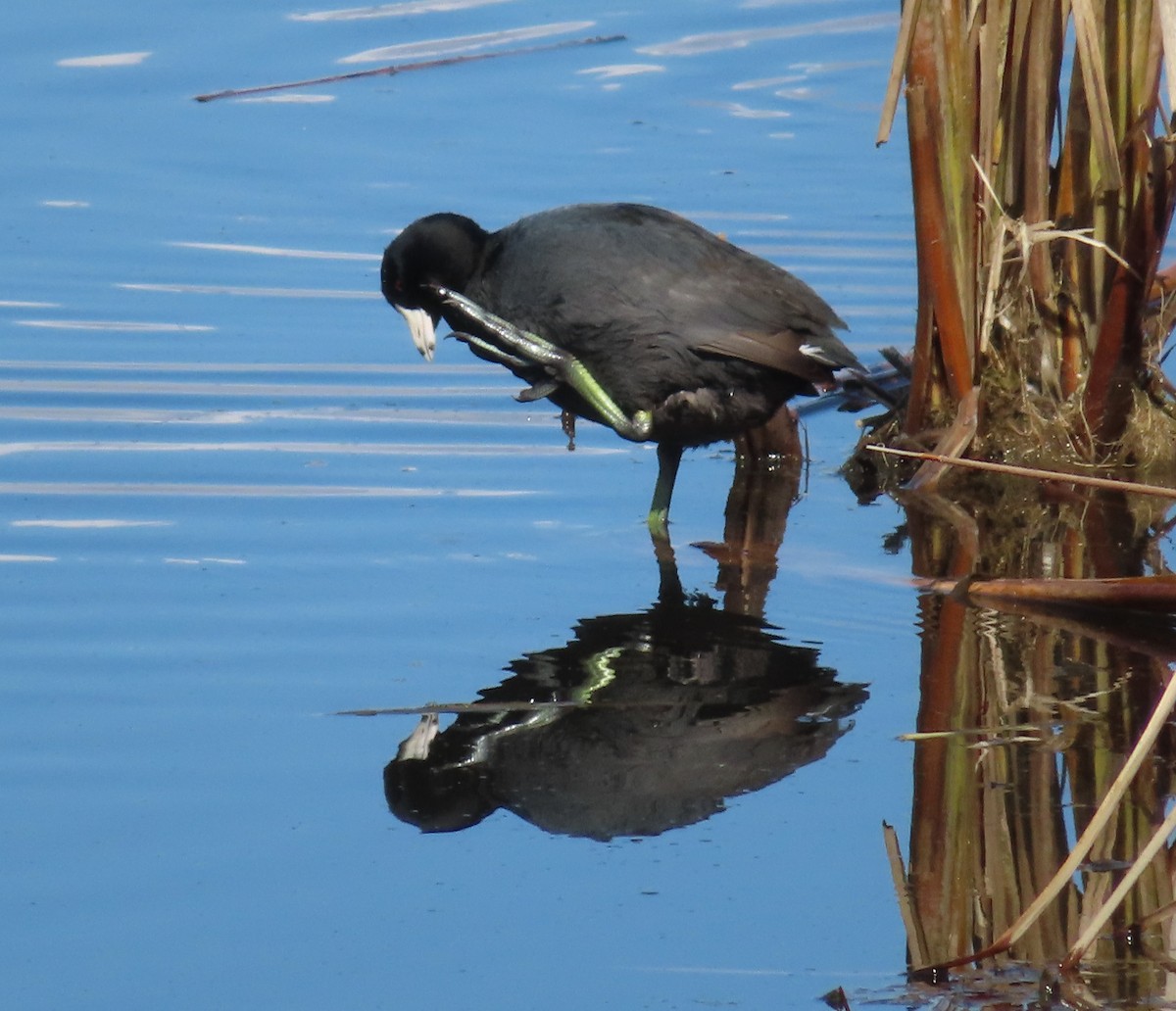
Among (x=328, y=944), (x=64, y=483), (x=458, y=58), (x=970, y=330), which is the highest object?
(x=458, y=58)

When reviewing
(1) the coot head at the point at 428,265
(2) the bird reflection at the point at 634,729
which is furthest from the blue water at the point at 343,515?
(1) the coot head at the point at 428,265

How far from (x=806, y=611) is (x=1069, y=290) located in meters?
1.30

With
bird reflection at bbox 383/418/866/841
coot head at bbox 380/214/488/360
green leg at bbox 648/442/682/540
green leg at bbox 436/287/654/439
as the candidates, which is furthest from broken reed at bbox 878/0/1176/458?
bird reflection at bbox 383/418/866/841

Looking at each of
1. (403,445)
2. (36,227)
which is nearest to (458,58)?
(36,227)

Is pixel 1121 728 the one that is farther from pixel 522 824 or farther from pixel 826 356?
pixel 826 356

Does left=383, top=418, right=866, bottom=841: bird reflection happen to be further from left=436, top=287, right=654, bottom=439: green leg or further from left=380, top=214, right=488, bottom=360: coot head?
left=380, top=214, right=488, bottom=360: coot head

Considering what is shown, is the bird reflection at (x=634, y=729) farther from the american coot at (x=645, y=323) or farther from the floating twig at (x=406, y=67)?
the floating twig at (x=406, y=67)

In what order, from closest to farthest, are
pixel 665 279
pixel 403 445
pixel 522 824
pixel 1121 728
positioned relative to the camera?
pixel 522 824 < pixel 1121 728 < pixel 665 279 < pixel 403 445

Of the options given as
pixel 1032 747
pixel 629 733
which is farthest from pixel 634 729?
pixel 1032 747

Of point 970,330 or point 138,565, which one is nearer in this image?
point 138,565

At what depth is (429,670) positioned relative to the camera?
350cm

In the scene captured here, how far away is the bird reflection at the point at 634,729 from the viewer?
293cm

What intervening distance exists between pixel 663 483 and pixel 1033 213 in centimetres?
101

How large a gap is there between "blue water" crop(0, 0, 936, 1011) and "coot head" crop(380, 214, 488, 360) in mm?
348
